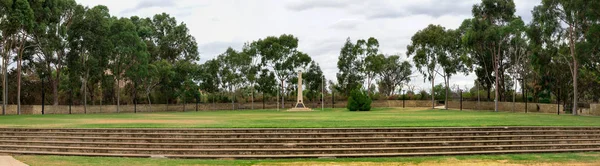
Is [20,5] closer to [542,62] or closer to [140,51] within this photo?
[140,51]

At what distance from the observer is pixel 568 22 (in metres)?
39.2

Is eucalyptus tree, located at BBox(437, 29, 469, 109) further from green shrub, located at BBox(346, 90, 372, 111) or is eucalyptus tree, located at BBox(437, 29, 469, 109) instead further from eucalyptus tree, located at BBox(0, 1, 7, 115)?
eucalyptus tree, located at BBox(0, 1, 7, 115)

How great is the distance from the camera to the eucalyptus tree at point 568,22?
120 ft

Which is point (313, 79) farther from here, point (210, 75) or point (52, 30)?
point (52, 30)

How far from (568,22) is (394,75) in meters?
43.2

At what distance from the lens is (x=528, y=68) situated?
59562 millimetres

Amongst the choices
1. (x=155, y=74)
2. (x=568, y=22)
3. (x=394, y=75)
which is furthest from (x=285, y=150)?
(x=394, y=75)

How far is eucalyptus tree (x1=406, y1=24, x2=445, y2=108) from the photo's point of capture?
61.8 m

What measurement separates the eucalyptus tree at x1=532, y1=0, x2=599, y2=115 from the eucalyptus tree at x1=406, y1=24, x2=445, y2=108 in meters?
20.6

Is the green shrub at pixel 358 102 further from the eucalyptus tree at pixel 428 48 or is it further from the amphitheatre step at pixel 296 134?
the amphitheatre step at pixel 296 134

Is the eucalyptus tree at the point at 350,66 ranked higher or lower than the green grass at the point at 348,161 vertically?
higher

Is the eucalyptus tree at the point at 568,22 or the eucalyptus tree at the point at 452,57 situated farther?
the eucalyptus tree at the point at 452,57

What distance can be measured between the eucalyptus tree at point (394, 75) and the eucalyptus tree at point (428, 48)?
15.1 meters

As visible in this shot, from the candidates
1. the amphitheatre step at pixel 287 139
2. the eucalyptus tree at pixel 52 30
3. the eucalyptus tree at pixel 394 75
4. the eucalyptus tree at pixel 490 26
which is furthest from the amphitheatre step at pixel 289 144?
the eucalyptus tree at pixel 394 75
